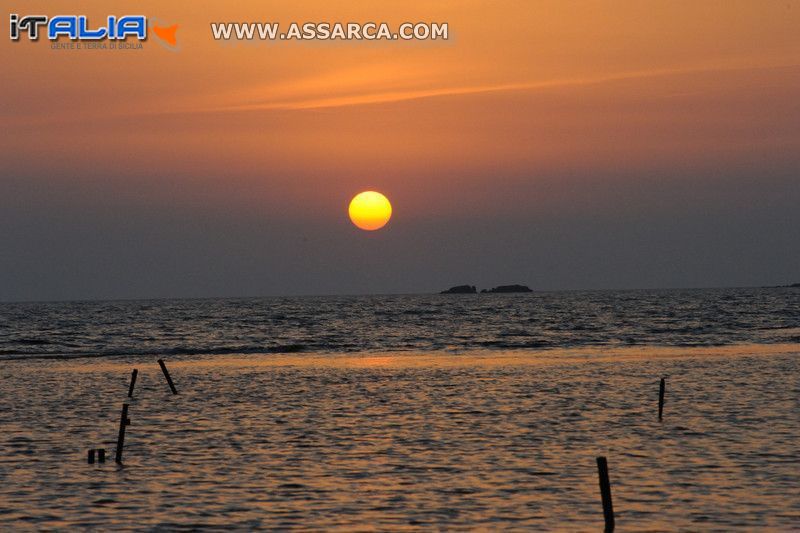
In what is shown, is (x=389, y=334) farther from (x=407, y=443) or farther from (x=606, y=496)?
(x=606, y=496)

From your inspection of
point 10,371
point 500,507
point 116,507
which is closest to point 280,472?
point 116,507

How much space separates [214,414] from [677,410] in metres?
18.8

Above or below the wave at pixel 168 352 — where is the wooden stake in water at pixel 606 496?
below

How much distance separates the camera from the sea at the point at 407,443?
23516 millimetres

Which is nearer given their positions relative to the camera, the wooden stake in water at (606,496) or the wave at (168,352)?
the wooden stake in water at (606,496)

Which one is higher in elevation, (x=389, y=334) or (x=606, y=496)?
(x=389, y=334)

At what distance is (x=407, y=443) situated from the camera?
33781 millimetres

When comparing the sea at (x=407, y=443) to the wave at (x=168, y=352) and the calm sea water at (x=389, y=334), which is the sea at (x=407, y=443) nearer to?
the wave at (x=168, y=352)

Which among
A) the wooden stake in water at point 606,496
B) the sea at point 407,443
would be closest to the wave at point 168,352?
the sea at point 407,443

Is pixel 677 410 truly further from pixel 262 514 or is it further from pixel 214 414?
pixel 262 514

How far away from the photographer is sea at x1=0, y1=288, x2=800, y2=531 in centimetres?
2352

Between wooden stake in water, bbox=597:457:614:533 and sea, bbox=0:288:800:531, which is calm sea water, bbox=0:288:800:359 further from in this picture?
wooden stake in water, bbox=597:457:614:533

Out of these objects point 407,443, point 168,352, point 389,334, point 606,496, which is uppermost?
point 389,334

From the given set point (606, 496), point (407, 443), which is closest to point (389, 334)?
point (407, 443)
